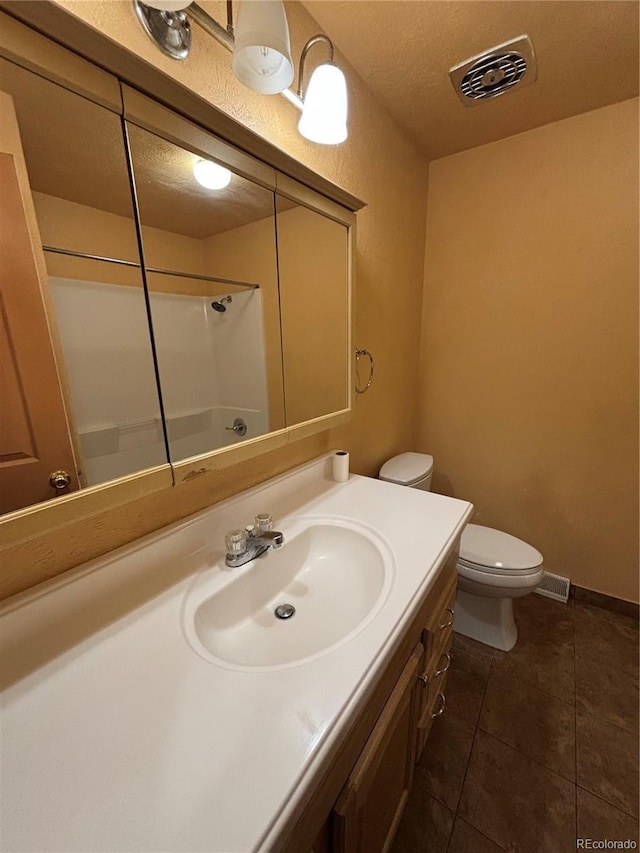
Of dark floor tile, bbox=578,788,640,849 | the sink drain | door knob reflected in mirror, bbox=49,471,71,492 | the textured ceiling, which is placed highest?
the textured ceiling

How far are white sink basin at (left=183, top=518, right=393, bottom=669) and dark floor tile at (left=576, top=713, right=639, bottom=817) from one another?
1.05 meters

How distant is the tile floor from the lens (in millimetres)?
958

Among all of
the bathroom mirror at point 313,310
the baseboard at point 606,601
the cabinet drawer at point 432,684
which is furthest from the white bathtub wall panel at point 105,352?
the baseboard at point 606,601

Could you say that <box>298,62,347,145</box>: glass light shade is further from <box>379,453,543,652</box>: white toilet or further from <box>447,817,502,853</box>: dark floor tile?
<box>447,817,502,853</box>: dark floor tile

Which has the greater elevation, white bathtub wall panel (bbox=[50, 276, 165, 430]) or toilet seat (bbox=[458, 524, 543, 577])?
white bathtub wall panel (bbox=[50, 276, 165, 430])

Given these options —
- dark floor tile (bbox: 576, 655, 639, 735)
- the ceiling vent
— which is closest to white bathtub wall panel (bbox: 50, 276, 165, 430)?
the ceiling vent

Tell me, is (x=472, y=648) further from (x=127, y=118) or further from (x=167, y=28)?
(x=167, y=28)

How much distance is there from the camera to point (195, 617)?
2.21 feet

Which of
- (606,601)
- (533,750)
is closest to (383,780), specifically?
(533,750)

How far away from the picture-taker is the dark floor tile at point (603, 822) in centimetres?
95

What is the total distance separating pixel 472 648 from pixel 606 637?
662 mm

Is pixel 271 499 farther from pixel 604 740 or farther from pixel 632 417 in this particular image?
pixel 632 417

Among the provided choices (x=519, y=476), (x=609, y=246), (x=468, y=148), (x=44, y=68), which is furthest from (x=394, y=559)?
(x=468, y=148)

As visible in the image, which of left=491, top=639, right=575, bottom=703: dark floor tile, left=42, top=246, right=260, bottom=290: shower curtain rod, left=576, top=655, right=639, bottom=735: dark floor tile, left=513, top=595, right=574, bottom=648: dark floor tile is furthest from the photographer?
left=513, top=595, right=574, bottom=648: dark floor tile
